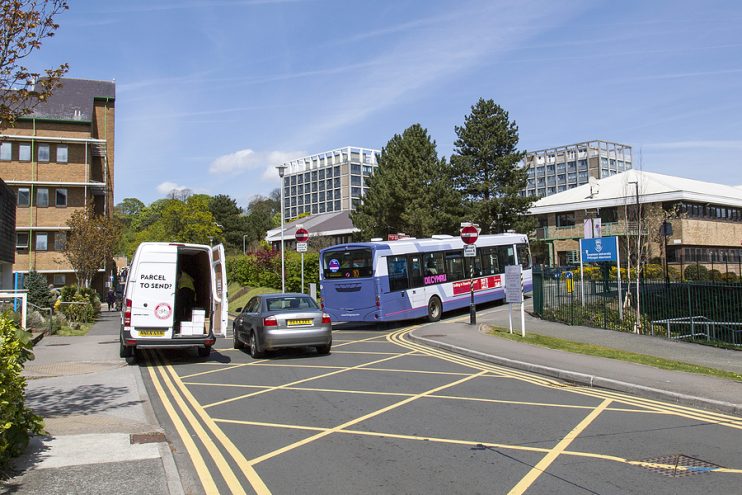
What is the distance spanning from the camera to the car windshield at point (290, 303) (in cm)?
1427

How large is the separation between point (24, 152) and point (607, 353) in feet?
149

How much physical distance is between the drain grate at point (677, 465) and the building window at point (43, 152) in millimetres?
49172

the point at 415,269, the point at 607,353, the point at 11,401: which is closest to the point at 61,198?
the point at 415,269

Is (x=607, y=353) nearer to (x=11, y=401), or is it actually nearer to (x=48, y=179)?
(x=11, y=401)

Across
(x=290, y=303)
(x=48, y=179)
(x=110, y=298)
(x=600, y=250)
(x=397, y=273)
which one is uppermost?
(x=48, y=179)

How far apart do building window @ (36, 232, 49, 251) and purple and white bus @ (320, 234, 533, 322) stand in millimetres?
32786

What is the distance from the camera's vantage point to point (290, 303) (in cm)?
1453

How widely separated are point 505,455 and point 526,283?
24058mm

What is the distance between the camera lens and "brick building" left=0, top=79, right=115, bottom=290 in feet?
148

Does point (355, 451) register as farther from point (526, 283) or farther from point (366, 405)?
point (526, 283)

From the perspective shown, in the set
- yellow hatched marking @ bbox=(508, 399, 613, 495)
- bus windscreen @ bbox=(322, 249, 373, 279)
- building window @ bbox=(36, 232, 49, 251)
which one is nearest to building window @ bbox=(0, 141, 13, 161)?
building window @ bbox=(36, 232, 49, 251)

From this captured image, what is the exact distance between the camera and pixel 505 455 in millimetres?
6207

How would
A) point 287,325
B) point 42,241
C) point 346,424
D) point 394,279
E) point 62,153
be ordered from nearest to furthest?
point 346,424 < point 287,325 < point 394,279 < point 42,241 < point 62,153

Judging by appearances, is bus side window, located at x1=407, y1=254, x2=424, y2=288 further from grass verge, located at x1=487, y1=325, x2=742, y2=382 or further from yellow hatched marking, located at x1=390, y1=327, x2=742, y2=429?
yellow hatched marking, located at x1=390, y1=327, x2=742, y2=429
